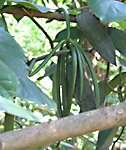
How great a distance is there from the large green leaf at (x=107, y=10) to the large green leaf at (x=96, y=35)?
0.09 metres

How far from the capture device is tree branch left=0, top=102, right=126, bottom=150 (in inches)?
14.8

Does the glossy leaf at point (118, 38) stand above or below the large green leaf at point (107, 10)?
below

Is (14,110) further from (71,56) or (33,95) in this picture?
(71,56)

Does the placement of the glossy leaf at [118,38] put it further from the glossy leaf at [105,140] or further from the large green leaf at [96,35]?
the glossy leaf at [105,140]

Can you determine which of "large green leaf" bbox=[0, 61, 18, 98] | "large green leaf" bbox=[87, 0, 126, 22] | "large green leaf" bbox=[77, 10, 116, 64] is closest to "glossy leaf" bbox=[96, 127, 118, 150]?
"large green leaf" bbox=[77, 10, 116, 64]

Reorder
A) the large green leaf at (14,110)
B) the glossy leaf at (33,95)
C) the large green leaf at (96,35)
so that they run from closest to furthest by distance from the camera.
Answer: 1. the large green leaf at (14,110)
2. the glossy leaf at (33,95)
3. the large green leaf at (96,35)

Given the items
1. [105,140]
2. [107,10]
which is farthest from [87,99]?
[107,10]

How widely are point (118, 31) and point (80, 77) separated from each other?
14 cm

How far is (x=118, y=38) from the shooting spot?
2.48 ft

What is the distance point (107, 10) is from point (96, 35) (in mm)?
105

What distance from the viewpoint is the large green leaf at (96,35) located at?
2.36 ft

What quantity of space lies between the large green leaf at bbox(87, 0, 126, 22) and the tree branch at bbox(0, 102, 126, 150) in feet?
0.66

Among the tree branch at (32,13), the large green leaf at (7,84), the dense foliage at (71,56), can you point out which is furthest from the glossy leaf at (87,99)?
the large green leaf at (7,84)

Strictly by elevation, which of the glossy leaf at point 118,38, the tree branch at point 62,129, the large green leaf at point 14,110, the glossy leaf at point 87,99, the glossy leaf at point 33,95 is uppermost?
the large green leaf at point 14,110
